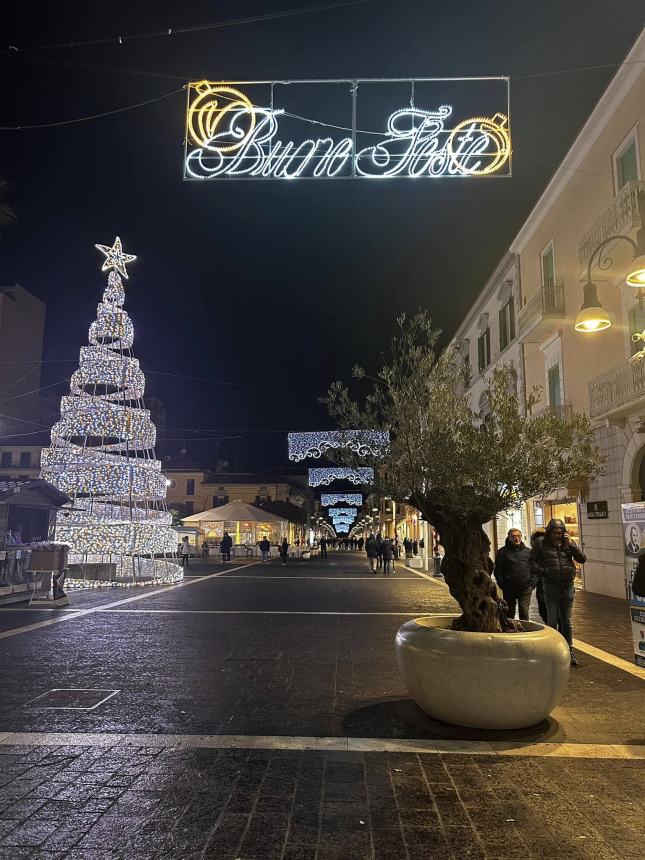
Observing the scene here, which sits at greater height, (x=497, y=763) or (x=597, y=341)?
(x=597, y=341)

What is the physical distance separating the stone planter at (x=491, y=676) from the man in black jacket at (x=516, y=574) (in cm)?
367

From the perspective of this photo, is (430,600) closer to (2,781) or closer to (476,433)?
(476,433)

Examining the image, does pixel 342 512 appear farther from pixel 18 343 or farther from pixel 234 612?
pixel 234 612

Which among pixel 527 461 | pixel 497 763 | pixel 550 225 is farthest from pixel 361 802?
pixel 550 225

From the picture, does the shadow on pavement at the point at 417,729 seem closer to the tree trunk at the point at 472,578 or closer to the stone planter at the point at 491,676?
the stone planter at the point at 491,676

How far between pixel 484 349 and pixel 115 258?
16082mm

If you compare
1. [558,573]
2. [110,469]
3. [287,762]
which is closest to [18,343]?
[110,469]

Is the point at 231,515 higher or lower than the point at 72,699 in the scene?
higher

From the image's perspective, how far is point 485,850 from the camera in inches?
118

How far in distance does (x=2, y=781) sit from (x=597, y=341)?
15.8 meters

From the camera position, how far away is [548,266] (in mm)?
19531

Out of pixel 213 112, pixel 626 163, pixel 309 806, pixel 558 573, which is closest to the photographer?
pixel 309 806

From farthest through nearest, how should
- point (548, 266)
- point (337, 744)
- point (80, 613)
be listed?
1. point (548, 266)
2. point (80, 613)
3. point (337, 744)

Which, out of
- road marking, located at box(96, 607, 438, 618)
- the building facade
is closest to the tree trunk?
road marking, located at box(96, 607, 438, 618)
